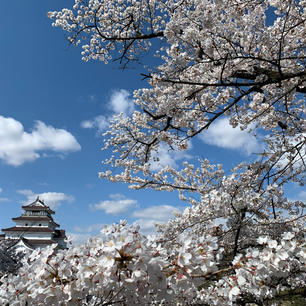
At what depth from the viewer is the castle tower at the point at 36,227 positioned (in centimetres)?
3728

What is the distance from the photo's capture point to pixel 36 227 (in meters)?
38.6

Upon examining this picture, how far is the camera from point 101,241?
183 cm

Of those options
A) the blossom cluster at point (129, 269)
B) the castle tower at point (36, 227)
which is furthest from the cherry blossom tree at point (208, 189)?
the castle tower at point (36, 227)

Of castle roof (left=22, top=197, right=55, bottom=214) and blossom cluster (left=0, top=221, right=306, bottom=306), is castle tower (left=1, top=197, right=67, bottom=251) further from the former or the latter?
blossom cluster (left=0, top=221, right=306, bottom=306)

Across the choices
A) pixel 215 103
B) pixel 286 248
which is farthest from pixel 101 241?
pixel 215 103

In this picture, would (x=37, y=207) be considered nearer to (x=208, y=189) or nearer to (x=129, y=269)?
(x=208, y=189)

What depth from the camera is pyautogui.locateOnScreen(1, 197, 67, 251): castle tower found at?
37281 millimetres

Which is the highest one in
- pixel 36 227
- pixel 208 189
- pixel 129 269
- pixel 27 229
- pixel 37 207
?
pixel 37 207

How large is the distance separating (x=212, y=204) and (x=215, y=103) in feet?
7.86

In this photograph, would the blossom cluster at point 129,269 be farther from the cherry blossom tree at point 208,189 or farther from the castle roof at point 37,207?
the castle roof at point 37,207

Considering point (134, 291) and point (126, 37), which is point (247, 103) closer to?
point (126, 37)

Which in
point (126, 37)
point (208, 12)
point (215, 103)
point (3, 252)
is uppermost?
point (126, 37)

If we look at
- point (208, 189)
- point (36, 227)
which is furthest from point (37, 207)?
point (208, 189)

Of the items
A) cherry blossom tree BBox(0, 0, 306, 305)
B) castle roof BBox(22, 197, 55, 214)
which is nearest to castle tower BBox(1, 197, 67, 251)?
castle roof BBox(22, 197, 55, 214)
